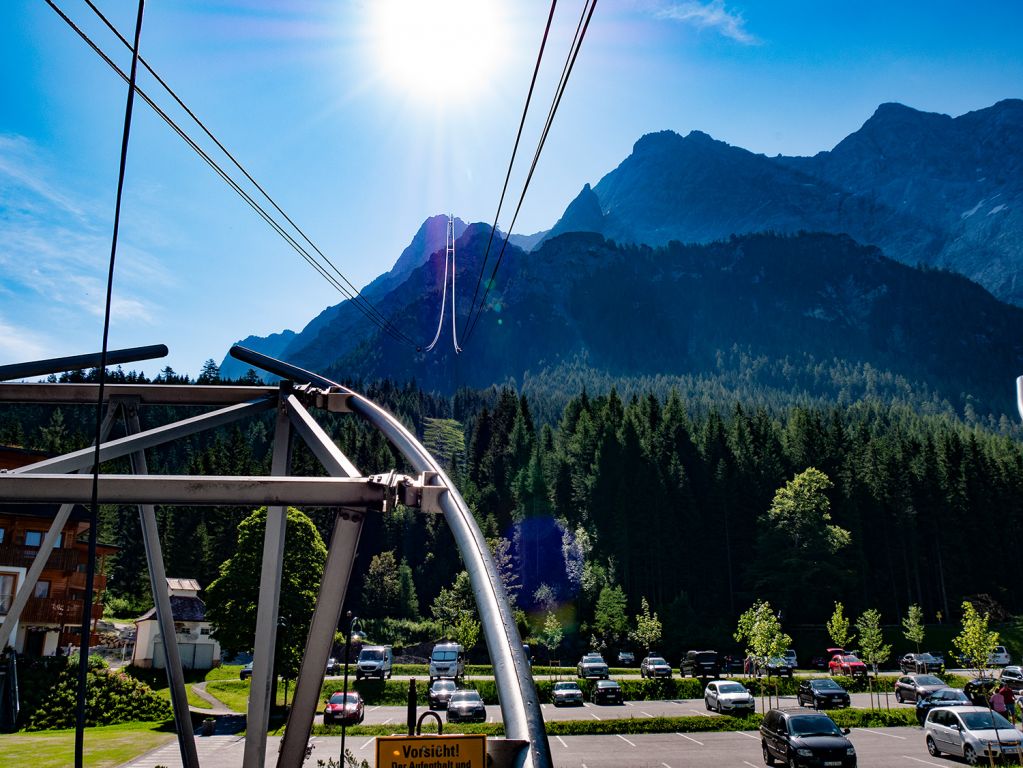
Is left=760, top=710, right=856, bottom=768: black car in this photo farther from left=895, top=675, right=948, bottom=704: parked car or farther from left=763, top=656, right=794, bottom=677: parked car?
left=763, top=656, right=794, bottom=677: parked car

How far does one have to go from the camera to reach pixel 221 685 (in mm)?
48375

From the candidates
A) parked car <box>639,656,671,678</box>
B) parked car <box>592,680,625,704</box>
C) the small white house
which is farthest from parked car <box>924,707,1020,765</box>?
the small white house

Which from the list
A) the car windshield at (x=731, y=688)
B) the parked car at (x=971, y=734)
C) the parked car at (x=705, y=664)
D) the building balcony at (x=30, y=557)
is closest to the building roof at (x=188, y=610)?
the building balcony at (x=30, y=557)

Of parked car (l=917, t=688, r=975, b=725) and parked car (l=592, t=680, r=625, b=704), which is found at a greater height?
parked car (l=917, t=688, r=975, b=725)

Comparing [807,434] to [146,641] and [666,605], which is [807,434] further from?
[146,641]

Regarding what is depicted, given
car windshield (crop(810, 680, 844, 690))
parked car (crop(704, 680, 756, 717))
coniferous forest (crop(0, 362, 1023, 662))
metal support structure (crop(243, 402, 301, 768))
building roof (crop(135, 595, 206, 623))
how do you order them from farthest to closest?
coniferous forest (crop(0, 362, 1023, 662)) → building roof (crop(135, 595, 206, 623)) → car windshield (crop(810, 680, 844, 690)) → parked car (crop(704, 680, 756, 717)) → metal support structure (crop(243, 402, 301, 768))

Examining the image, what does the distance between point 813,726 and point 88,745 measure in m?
26.4

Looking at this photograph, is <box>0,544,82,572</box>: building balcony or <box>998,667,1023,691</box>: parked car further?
<box>0,544,82,572</box>: building balcony

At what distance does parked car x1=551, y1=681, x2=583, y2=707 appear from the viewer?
39906 millimetres

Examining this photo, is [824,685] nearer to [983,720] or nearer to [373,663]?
[983,720]

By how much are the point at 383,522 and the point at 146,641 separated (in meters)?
43.1

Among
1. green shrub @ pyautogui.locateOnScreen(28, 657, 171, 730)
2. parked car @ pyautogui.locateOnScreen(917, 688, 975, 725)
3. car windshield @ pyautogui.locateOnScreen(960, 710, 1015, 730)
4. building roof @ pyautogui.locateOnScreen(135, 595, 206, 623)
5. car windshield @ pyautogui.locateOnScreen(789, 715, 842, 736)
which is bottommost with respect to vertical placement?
parked car @ pyautogui.locateOnScreen(917, 688, 975, 725)

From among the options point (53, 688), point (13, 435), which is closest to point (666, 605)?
point (53, 688)

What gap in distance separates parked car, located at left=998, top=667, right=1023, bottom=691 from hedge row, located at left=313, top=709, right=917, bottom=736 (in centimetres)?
1109
